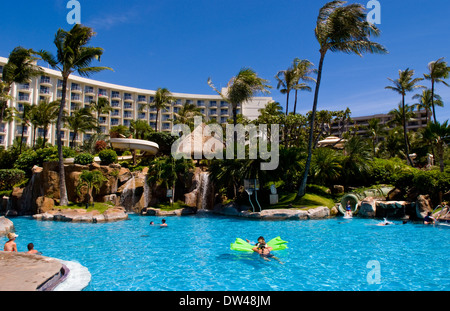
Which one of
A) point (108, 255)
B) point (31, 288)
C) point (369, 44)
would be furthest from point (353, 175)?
point (31, 288)

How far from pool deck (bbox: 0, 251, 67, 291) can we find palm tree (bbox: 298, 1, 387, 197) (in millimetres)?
19065

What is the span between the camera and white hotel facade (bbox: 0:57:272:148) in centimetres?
6231

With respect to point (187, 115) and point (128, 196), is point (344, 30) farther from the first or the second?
point (187, 115)

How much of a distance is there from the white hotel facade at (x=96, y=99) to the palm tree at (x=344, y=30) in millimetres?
39530

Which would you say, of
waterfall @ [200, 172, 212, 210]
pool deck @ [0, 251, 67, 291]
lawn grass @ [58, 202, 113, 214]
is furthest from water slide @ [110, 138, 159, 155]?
pool deck @ [0, 251, 67, 291]

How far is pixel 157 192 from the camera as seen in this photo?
26.9m

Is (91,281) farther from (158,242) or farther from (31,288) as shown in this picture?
(158,242)

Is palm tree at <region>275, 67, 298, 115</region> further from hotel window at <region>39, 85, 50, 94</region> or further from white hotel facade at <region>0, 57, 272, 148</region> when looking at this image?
hotel window at <region>39, 85, 50, 94</region>

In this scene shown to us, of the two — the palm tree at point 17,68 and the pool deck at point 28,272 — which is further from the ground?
the palm tree at point 17,68

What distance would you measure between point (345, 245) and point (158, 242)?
7961 millimetres

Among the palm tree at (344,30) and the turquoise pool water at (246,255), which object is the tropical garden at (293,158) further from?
the turquoise pool water at (246,255)

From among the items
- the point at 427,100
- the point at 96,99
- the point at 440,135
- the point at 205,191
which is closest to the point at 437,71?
the point at 427,100

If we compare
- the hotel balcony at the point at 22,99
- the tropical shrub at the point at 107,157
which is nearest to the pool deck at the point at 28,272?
the tropical shrub at the point at 107,157

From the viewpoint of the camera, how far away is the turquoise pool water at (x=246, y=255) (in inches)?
326
